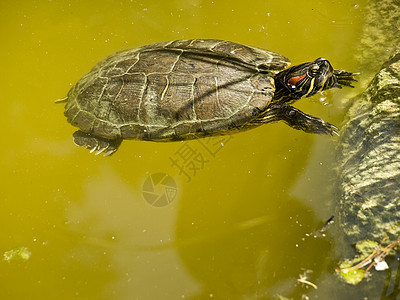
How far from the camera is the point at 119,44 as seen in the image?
14.9 feet

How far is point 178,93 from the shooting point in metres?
3.17

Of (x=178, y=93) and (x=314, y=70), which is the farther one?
(x=314, y=70)

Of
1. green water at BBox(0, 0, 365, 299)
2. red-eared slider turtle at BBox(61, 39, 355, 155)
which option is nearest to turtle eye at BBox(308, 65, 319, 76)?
red-eared slider turtle at BBox(61, 39, 355, 155)

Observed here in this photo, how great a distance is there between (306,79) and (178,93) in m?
1.36

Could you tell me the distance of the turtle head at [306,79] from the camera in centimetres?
337

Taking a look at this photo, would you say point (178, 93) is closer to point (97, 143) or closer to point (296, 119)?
point (97, 143)

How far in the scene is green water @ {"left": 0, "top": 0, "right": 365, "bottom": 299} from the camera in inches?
119

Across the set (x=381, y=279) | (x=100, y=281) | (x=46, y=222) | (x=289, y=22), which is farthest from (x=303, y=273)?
(x=289, y=22)

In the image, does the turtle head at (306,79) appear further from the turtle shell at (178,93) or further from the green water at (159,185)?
the green water at (159,185)

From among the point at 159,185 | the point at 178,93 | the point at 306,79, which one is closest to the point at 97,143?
the point at 159,185

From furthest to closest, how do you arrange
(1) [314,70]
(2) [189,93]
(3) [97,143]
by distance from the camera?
1. (3) [97,143]
2. (1) [314,70]
3. (2) [189,93]

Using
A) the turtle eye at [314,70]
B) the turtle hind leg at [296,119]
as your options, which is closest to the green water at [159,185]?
the turtle hind leg at [296,119]

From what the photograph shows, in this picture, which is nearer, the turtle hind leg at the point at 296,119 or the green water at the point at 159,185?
the green water at the point at 159,185

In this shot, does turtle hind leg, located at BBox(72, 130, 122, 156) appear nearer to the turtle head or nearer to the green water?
the green water
